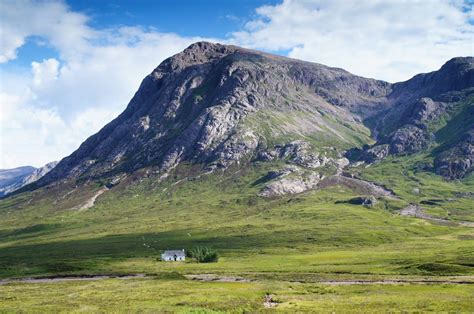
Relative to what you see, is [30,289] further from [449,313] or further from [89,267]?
[449,313]

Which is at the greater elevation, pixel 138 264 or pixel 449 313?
pixel 449 313

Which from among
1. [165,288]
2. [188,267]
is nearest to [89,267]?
[188,267]

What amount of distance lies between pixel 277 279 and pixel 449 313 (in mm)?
66991

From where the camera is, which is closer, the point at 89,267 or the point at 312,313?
the point at 312,313

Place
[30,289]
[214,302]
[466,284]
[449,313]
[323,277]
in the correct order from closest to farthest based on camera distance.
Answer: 1. [449,313]
2. [214,302]
3. [466,284]
4. [30,289]
5. [323,277]

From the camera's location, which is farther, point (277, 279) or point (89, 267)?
point (89, 267)

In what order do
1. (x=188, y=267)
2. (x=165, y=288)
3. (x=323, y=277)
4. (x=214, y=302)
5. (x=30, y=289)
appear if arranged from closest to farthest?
(x=214, y=302) → (x=165, y=288) → (x=30, y=289) → (x=323, y=277) → (x=188, y=267)

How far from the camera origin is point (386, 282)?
12725cm

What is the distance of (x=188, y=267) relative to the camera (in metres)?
185

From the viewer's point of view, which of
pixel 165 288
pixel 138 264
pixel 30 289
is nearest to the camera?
pixel 165 288

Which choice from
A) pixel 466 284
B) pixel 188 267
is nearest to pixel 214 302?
pixel 466 284

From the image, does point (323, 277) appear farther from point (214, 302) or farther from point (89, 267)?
point (89, 267)

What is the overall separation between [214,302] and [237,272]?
64682 millimetres

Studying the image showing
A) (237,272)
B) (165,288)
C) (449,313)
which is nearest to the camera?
(449,313)
